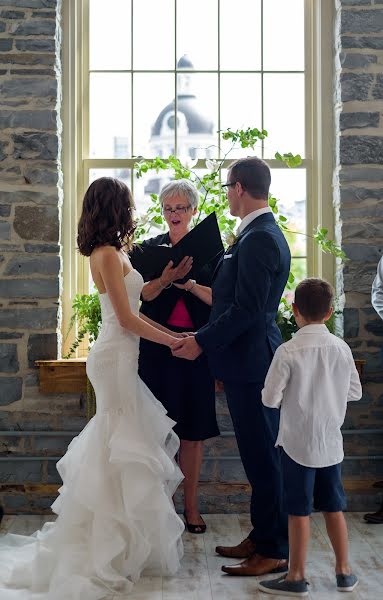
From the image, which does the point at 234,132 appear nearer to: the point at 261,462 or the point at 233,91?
the point at 233,91

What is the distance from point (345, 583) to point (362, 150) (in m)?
2.46

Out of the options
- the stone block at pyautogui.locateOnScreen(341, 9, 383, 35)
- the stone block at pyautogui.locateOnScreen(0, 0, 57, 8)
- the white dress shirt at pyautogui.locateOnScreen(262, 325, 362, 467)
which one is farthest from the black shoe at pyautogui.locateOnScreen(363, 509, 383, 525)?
the stone block at pyautogui.locateOnScreen(0, 0, 57, 8)

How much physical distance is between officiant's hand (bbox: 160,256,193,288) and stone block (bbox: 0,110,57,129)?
1270 millimetres

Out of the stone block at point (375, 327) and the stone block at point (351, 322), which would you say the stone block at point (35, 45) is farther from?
the stone block at point (375, 327)

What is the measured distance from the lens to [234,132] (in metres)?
4.94

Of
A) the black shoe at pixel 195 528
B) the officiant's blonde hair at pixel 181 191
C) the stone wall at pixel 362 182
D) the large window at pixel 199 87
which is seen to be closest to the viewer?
the officiant's blonde hair at pixel 181 191

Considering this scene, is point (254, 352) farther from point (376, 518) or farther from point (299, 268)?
point (299, 268)

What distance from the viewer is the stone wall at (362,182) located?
15.5ft

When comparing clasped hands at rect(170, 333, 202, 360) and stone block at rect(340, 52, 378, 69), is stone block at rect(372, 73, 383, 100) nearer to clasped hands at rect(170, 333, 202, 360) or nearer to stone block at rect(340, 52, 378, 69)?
stone block at rect(340, 52, 378, 69)

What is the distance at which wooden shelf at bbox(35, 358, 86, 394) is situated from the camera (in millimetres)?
4578

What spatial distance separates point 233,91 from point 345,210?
1.03m

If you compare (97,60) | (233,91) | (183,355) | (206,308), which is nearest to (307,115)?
(233,91)

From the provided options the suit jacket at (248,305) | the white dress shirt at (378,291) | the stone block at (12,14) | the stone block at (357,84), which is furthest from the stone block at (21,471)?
the stone block at (357,84)

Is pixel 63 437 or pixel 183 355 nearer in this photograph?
pixel 183 355
